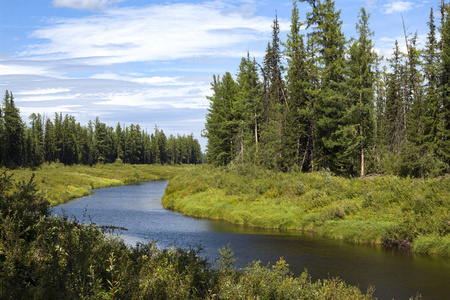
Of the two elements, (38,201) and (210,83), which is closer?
(38,201)

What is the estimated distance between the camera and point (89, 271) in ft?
24.8

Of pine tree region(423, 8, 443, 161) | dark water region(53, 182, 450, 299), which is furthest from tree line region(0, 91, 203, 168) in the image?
pine tree region(423, 8, 443, 161)

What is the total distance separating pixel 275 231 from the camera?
27.8 metres

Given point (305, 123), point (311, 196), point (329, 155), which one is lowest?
point (311, 196)

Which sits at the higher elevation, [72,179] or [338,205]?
[338,205]

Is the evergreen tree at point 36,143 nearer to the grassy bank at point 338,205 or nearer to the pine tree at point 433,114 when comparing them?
the grassy bank at point 338,205

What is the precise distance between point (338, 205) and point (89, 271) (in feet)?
74.8

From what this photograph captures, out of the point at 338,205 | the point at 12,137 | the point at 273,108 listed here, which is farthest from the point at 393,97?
the point at 12,137

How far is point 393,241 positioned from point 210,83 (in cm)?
6367

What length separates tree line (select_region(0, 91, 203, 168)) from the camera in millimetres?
84000

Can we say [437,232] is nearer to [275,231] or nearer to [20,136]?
[275,231]

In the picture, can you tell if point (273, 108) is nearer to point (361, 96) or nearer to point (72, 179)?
point (361, 96)

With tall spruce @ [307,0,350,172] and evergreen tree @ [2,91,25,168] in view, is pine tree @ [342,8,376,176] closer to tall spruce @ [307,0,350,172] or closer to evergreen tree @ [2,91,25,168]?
tall spruce @ [307,0,350,172]

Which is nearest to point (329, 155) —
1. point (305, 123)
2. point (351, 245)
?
point (305, 123)
